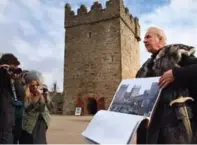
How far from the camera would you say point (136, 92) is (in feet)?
6.11

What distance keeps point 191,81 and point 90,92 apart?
17.6 meters

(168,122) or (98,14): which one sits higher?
(98,14)

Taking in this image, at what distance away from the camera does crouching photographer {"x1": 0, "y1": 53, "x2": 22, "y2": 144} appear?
2379 millimetres

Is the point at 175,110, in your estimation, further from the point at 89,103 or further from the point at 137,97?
the point at 89,103

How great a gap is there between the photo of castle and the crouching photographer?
1004 mm

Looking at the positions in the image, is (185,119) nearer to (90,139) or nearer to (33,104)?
(90,139)

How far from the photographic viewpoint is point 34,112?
281 cm

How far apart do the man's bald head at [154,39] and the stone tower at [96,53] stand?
637 inches

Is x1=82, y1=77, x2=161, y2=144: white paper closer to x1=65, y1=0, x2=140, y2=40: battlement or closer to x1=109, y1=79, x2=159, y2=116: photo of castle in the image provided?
x1=109, y1=79, x2=159, y2=116: photo of castle

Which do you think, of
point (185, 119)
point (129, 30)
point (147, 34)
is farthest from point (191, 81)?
point (129, 30)

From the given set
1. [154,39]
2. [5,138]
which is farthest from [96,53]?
[154,39]

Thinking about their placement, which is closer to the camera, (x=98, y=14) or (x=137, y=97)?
(x=137, y=97)

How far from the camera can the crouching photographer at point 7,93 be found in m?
2.38

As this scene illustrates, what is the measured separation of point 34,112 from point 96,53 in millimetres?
16667
